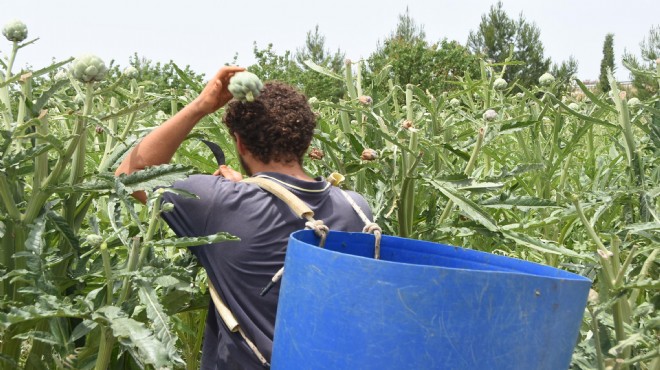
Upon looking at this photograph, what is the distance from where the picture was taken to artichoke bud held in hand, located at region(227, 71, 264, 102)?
1455mm

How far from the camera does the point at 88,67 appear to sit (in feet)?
4.36

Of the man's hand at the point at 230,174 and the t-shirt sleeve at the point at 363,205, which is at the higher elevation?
the man's hand at the point at 230,174

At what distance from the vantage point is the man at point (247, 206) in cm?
146

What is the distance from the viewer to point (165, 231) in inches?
73.2

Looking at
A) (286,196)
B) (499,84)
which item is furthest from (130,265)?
(499,84)

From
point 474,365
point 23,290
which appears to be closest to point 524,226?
point 474,365

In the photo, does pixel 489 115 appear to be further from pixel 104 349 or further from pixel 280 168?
pixel 104 349

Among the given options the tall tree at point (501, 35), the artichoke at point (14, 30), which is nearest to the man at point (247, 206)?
the artichoke at point (14, 30)

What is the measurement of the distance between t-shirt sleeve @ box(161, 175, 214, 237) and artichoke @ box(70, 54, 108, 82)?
0.22 m

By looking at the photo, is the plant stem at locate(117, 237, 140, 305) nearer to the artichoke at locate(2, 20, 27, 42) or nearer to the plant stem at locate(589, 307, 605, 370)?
the artichoke at locate(2, 20, 27, 42)

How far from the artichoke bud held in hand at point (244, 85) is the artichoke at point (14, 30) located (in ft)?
1.10

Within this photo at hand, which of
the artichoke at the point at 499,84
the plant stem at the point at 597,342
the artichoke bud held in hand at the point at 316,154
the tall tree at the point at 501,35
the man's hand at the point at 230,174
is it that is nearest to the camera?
the plant stem at the point at 597,342

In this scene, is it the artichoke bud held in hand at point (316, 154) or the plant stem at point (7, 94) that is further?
the artichoke bud held in hand at point (316, 154)

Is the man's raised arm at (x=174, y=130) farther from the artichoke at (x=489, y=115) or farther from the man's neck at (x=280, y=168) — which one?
the artichoke at (x=489, y=115)
